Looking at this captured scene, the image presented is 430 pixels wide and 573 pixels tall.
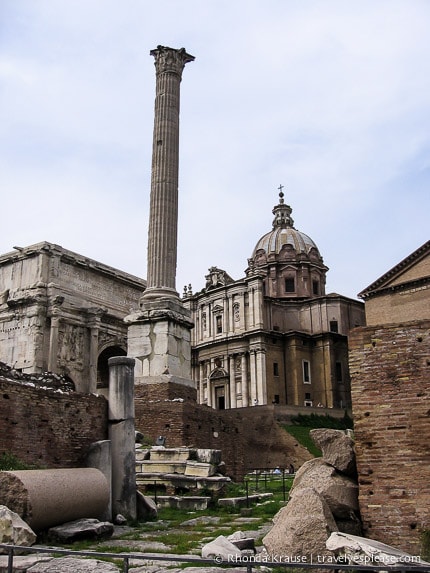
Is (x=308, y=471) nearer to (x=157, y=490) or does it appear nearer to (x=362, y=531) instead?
(x=362, y=531)

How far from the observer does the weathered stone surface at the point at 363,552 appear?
6.26 metres

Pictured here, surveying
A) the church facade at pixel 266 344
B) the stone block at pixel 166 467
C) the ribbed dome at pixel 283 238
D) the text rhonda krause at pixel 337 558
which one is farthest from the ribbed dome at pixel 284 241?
the text rhonda krause at pixel 337 558

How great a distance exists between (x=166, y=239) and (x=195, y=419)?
664 cm

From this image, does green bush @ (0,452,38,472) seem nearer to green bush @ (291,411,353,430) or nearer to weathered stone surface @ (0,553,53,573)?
weathered stone surface @ (0,553,53,573)

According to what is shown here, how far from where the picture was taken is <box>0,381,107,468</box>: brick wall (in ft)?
37.9

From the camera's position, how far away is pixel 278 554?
7.19 m

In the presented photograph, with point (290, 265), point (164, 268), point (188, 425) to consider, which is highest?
point (290, 265)

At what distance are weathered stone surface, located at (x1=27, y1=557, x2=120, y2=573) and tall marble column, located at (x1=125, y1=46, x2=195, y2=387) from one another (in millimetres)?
12394

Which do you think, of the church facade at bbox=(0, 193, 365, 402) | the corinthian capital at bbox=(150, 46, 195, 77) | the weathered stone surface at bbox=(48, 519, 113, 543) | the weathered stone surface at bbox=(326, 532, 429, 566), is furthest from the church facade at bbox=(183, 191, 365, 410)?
the weathered stone surface at bbox=(326, 532, 429, 566)

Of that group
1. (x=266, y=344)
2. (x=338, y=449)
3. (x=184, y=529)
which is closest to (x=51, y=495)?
(x=184, y=529)

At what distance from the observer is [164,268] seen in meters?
22.2

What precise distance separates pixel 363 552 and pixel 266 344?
50.7 m

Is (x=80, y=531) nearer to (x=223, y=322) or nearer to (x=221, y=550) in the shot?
(x=221, y=550)

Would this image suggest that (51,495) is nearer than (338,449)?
No
